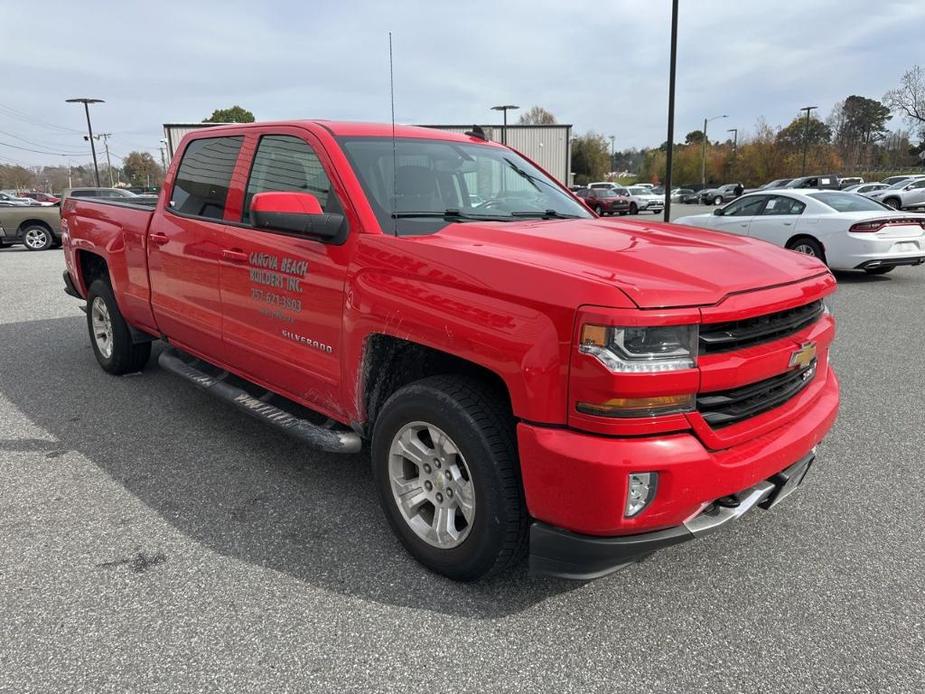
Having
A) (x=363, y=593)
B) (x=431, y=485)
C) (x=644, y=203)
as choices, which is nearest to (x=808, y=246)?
(x=431, y=485)

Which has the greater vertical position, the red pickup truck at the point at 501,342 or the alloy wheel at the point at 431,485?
the red pickup truck at the point at 501,342

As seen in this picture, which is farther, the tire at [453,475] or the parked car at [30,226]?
the parked car at [30,226]

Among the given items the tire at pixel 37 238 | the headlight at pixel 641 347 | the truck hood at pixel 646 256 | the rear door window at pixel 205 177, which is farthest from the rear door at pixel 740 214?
the tire at pixel 37 238

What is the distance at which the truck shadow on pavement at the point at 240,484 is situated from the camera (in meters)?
2.72

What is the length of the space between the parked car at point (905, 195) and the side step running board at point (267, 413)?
33715 mm

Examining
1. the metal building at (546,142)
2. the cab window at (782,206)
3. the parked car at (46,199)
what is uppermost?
the metal building at (546,142)

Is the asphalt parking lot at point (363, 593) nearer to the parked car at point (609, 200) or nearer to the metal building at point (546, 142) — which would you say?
the parked car at point (609, 200)

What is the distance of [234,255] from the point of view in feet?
11.9

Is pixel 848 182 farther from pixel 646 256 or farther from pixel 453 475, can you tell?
pixel 453 475

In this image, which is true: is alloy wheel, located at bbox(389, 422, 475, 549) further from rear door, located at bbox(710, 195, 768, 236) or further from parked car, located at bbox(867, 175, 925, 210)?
parked car, located at bbox(867, 175, 925, 210)

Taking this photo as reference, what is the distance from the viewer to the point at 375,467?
2918mm

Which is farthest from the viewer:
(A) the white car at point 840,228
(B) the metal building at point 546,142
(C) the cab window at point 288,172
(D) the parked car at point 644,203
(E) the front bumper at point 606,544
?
(B) the metal building at point 546,142

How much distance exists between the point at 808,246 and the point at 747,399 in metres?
9.64

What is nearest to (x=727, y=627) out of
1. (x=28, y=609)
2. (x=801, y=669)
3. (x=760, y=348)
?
(x=801, y=669)
